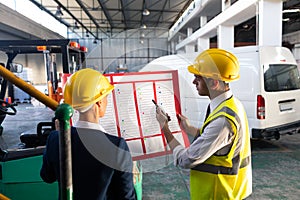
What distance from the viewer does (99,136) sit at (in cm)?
110

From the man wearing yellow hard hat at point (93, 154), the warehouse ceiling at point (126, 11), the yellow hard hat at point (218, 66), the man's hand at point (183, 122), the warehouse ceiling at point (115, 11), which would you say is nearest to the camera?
the man wearing yellow hard hat at point (93, 154)

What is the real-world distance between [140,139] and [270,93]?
3.98 meters

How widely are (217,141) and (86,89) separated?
2.45 ft

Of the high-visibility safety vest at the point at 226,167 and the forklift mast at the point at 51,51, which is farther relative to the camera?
the forklift mast at the point at 51,51

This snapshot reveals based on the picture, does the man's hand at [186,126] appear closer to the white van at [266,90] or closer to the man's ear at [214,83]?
the man's ear at [214,83]

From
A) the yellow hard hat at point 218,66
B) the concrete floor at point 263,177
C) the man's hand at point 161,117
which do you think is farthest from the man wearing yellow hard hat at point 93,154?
the concrete floor at point 263,177

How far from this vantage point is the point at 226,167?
1407 mm

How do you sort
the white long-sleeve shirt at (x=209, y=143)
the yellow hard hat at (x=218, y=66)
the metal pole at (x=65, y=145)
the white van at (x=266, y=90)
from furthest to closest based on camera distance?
the white van at (x=266, y=90), the yellow hard hat at (x=218, y=66), the white long-sleeve shirt at (x=209, y=143), the metal pole at (x=65, y=145)

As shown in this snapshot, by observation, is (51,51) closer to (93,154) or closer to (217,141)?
(93,154)

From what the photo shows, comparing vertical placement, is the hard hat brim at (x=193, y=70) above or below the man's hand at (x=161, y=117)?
above

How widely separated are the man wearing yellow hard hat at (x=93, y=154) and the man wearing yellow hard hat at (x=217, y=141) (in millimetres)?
386

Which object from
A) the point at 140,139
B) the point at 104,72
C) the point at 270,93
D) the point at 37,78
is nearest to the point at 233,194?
the point at 140,139

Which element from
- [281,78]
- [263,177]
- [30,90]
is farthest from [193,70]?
[281,78]

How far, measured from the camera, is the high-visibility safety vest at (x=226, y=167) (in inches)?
54.9
